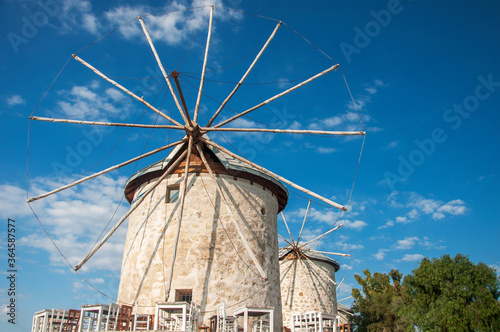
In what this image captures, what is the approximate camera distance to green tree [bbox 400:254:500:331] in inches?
570

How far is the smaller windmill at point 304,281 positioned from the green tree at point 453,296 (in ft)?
20.0

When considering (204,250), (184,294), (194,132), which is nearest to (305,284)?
(204,250)

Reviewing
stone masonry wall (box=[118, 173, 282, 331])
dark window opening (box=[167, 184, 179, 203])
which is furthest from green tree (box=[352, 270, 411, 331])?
dark window opening (box=[167, 184, 179, 203])

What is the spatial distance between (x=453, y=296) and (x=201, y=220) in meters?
10.6

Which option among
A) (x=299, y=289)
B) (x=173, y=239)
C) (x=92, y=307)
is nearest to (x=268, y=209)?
(x=173, y=239)

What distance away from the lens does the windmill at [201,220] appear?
1120 cm

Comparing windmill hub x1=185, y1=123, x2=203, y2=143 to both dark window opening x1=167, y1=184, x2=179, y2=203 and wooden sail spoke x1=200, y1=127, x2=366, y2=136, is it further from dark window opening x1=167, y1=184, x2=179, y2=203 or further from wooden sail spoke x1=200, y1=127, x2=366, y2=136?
dark window opening x1=167, y1=184, x2=179, y2=203

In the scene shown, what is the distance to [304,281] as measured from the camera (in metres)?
22.3

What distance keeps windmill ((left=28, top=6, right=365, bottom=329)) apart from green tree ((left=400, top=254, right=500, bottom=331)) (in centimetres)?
695

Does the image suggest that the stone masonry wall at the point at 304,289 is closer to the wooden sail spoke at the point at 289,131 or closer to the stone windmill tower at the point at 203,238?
the stone windmill tower at the point at 203,238

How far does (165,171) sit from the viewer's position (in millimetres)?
12641

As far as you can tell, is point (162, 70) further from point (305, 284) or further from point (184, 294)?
point (305, 284)

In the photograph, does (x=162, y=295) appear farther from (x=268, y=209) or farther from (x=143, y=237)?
(x=268, y=209)

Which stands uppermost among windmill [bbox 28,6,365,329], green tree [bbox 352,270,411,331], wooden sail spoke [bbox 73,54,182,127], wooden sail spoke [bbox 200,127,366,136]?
wooden sail spoke [bbox 73,54,182,127]
